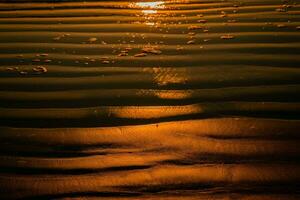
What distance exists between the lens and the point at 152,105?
2172mm

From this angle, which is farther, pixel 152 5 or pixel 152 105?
pixel 152 5

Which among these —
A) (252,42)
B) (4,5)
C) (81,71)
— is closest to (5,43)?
(81,71)

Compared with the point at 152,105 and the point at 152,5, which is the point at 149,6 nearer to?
the point at 152,5

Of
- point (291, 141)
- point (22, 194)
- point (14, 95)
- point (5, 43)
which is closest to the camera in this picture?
point (22, 194)

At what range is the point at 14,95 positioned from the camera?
2.35 meters

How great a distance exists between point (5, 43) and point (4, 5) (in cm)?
108

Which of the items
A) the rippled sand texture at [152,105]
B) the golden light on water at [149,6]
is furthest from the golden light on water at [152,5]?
the rippled sand texture at [152,105]

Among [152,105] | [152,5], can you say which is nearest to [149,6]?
[152,5]

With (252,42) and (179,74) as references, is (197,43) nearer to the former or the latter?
(252,42)

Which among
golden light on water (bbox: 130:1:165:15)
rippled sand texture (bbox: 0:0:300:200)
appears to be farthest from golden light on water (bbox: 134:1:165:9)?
rippled sand texture (bbox: 0:0:300:200)

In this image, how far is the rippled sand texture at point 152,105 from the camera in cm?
164

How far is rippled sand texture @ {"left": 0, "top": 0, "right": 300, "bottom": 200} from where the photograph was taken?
1640 millimetres

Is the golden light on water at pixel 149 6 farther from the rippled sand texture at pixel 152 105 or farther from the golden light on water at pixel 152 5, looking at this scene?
the rippled sand texture at pixel 152 105

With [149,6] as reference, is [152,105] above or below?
below
